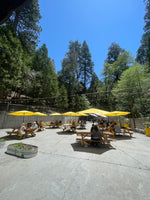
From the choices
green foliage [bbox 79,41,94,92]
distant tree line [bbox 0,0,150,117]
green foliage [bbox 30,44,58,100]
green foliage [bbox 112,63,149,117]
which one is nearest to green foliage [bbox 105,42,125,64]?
distant tree line [bbox 0,0,150,117]

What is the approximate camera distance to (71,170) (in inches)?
111

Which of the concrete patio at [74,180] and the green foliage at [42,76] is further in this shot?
the green foliage at [42,76]

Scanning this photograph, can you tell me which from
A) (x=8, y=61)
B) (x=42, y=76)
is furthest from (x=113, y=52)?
(x=8, y=61)

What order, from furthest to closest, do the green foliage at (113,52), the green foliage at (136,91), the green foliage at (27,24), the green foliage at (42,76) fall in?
1. the green foliage at (113,52)
2. the green foliage at (42,76)
3. the green foliage at (27,24)
4. the green foliage at (136,91)

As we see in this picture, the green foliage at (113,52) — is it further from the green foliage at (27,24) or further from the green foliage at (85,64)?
the green foliage at (27,24)

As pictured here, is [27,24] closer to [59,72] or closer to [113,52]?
[59,72]

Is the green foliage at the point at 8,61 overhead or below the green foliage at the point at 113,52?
below

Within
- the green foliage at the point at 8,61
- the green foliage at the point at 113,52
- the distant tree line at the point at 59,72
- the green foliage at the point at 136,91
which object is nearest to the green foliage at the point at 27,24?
the distant tree line at the point at 59,72

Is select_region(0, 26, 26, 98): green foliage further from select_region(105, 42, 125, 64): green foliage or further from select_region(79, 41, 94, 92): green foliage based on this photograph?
select_region(105, 42, 125, 64): green foliage

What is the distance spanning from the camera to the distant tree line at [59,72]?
13.4m

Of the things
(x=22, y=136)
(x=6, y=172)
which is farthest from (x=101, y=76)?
(x=6, y=172)

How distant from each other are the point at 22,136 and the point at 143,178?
314 inches

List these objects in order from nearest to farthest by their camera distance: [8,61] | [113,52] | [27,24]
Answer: [8,61] → [27,24] → [113,52]

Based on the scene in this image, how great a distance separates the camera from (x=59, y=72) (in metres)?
36.0
